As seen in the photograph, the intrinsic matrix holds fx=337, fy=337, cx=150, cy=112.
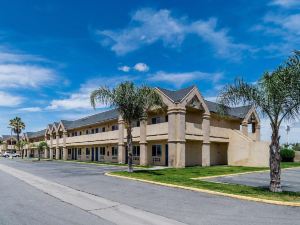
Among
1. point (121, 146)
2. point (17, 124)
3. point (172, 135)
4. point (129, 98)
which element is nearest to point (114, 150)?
point (121, 146)

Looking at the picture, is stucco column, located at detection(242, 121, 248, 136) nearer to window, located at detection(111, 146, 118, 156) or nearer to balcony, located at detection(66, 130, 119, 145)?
balcony, located at detection(66, 130, 119, 145)

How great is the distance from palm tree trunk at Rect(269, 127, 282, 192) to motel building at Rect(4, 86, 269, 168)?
13.4m

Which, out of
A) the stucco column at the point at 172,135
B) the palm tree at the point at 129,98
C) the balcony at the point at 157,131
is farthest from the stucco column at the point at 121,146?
the palm tree at the point at 129,98

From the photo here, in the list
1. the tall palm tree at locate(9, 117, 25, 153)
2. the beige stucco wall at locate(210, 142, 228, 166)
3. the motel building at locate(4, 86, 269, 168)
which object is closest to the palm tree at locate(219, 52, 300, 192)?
the motel building at locate(4, 86, 269, 168)

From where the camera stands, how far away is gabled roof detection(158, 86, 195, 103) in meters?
32.4

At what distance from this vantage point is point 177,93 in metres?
34.4

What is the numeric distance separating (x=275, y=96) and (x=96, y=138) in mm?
35804

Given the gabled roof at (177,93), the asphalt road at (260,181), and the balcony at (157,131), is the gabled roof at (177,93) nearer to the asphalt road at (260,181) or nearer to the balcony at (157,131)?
the balcony at (157,131)

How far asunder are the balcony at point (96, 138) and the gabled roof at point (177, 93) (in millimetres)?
10979

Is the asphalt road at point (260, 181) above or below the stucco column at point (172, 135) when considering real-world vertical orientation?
below

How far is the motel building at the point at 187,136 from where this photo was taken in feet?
105

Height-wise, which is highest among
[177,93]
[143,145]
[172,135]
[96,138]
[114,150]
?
[177,93]

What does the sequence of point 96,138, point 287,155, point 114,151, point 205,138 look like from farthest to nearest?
1. point 287,155
2. point 96,138
3. point 114,151
4. point 205,138

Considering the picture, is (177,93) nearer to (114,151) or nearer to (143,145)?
(143,145)
